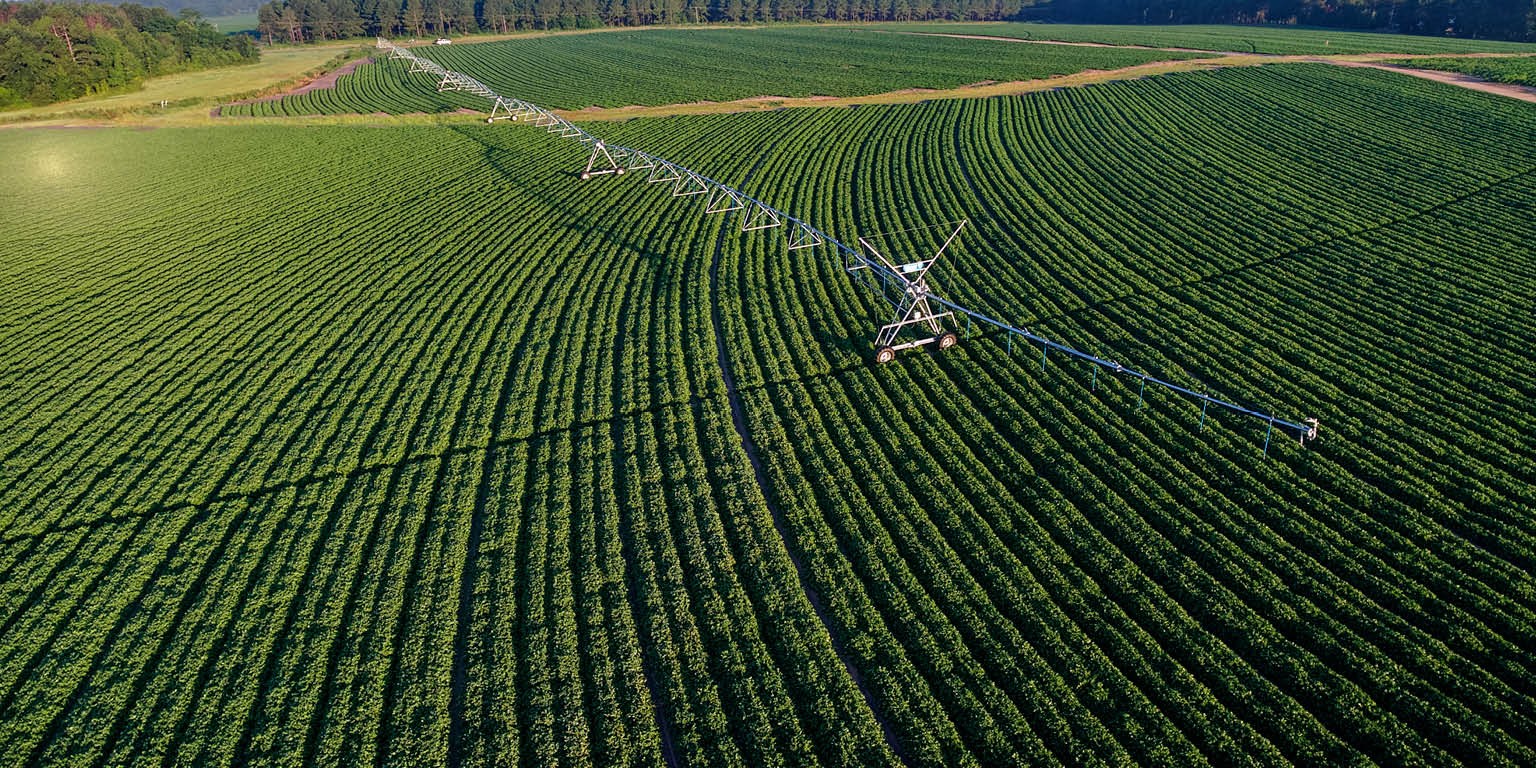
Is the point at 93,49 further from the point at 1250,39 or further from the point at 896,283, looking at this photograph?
Answer: the point at 1250,39

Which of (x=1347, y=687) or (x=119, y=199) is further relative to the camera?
(x=119, y=199)

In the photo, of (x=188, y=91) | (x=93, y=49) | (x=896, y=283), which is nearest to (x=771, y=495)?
(x=896, y=283)

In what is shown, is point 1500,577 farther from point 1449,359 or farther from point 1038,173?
point 1038,173

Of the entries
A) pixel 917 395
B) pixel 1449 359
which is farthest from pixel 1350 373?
pixel 917 395

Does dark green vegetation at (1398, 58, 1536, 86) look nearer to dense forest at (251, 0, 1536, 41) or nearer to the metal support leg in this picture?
dense forest at (251, 0, 1536, 41)

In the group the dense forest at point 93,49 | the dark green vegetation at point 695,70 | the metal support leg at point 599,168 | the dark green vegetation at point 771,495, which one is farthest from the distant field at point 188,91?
the metal support leg at point 599,168

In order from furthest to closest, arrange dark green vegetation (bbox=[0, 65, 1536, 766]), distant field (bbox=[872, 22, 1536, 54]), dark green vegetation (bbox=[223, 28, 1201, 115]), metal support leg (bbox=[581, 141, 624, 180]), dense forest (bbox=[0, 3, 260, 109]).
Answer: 1. distant field (bbox=[872, 22, 1536, 54])
2. dense forest (bbox=[0, 3, 260, 109])
3. dark green vegetation (bbox=[223, 28, 1201, 115])
4. metal support leg (bbox=[581, 141, 624, 180])
5. dark green vegetation (bbox=[0, 65, 1536, 766])

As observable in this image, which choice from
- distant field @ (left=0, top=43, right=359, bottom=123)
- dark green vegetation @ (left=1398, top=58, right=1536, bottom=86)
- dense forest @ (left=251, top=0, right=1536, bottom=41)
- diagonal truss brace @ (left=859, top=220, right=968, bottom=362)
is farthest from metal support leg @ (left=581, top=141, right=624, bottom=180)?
dense forest @ (left=251, top=0, right=1536, bottom=41)
